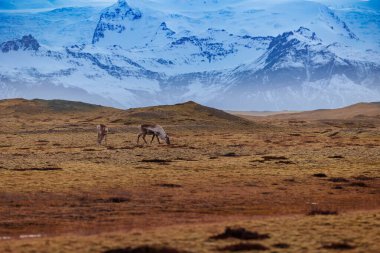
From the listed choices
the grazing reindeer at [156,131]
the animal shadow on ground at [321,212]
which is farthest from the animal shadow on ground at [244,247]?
the grazing reindeer at [156,131]

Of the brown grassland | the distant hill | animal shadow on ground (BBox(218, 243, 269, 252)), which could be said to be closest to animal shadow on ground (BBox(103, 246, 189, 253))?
the brown grassland

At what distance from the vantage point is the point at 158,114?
128 metres

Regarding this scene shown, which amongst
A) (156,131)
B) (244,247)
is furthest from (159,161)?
(244,247)

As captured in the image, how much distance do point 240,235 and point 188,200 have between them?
9004 mm

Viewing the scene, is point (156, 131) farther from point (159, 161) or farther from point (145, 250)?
point (145, 250)

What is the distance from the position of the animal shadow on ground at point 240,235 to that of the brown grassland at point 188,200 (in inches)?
1.6

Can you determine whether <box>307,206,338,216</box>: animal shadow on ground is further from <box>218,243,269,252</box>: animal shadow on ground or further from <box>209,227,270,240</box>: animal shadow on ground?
<box>218,243,269,252</box>: animal shadow on ground

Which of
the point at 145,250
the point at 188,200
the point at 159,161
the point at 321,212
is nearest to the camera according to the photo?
the point at 145,250

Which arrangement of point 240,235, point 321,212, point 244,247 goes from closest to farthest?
point 244,247, point 240,235, point 321,212

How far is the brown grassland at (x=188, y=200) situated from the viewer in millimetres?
19703

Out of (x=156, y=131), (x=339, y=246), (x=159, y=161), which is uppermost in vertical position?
(x=156, y=131)

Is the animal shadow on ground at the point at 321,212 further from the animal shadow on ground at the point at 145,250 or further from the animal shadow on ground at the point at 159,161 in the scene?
the animal shadow on ground at the point at 159,161

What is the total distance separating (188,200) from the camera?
2900cm

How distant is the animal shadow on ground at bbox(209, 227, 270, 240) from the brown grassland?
0.13 ft
